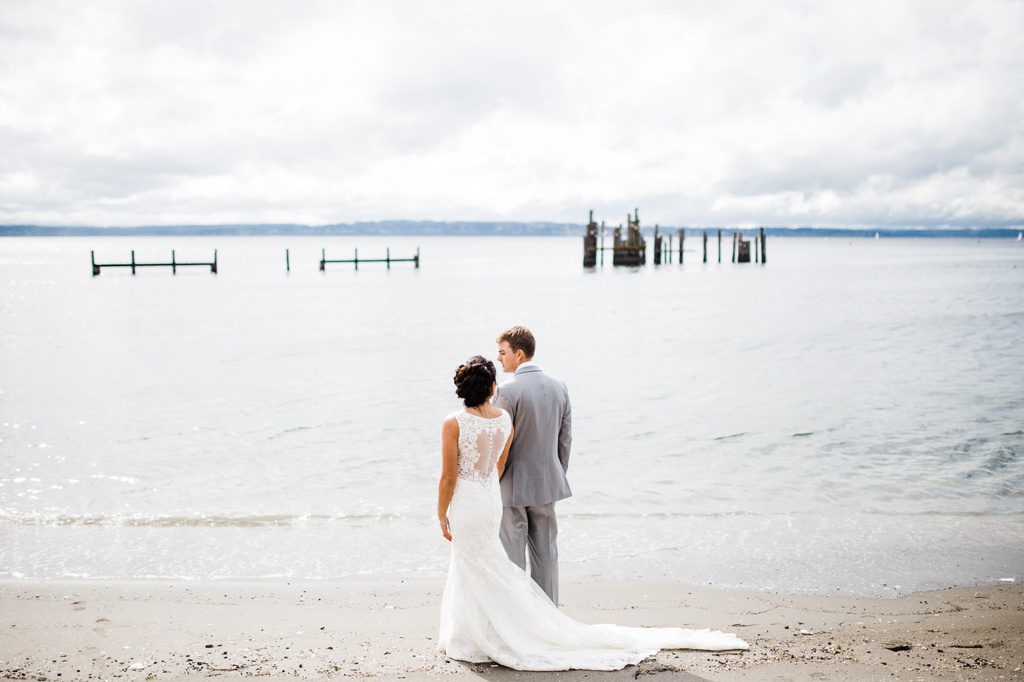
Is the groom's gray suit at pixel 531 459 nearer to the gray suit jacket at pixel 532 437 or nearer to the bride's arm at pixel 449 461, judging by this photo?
the gray suit jacket at pixel 532 437

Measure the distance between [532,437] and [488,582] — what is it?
2.84 ft

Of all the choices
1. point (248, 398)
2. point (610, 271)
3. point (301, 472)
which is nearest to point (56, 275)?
point (610, 271)

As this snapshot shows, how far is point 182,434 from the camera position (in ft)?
40.6

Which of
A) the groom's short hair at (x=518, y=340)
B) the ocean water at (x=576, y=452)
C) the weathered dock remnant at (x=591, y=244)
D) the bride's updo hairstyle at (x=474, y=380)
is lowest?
the ocean water at (x=576, y=452)

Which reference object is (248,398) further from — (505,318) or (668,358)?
(505,318)

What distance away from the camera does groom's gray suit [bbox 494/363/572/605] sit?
4531 mm

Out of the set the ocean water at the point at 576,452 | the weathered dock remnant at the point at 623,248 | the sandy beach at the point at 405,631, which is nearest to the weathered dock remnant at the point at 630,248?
the weathered dock remnant at the point at 623,248

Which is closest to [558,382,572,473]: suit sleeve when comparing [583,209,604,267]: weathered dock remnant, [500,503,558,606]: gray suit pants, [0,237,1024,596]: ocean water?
[500,503,558,606]: gray suit pants

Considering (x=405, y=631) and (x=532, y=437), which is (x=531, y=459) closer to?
(x=532, y=437)

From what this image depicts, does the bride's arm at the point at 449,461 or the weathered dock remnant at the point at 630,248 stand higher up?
the weathered dock remnant at the point at 630,248

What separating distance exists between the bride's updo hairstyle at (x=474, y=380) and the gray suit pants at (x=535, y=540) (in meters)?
0.85

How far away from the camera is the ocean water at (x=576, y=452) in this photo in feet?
22.9

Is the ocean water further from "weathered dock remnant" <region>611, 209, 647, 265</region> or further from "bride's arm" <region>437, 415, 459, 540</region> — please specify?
"weathered dock remnant" <region>611, 209, 647, 265</region>

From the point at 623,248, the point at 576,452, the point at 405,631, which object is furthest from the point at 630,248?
the point at 405,631
